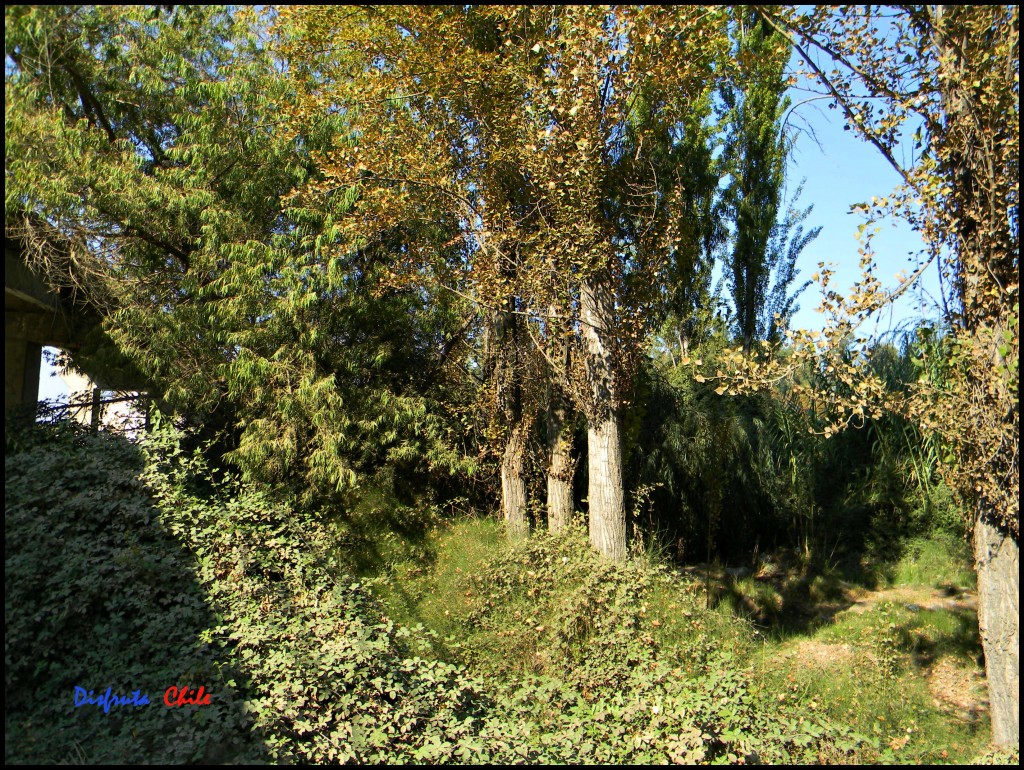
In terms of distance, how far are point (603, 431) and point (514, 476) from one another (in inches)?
78.7

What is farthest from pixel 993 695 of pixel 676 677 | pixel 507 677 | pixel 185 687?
pixel 185 687

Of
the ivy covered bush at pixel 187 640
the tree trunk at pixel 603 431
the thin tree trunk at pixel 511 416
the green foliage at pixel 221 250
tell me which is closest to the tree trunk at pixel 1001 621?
the tree trunk at pixel 603 431

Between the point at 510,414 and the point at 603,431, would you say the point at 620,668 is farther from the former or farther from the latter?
the point at 510,414

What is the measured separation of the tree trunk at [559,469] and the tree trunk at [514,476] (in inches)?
17.5

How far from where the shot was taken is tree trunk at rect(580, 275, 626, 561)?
25.1 feet

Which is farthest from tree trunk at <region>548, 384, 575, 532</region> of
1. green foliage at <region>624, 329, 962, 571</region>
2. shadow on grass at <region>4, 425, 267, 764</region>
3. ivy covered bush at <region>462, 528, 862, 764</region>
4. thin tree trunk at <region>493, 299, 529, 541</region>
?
shadow on grass at <region>4, 425, 267, 764</region>

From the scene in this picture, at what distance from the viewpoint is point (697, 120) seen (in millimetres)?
10602

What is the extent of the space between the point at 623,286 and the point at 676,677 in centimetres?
410

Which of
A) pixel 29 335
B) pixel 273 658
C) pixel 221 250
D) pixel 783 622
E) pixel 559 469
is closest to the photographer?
pixel 273 658

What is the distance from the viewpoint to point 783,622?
854cm

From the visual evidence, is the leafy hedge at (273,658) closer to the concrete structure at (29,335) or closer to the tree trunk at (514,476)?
the concrete structure at (29,335)

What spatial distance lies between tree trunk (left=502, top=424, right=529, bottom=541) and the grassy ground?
314 millimetres

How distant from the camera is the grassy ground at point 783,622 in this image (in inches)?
243

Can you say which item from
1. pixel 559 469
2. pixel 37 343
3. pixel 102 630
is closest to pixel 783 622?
pixel 559 469
